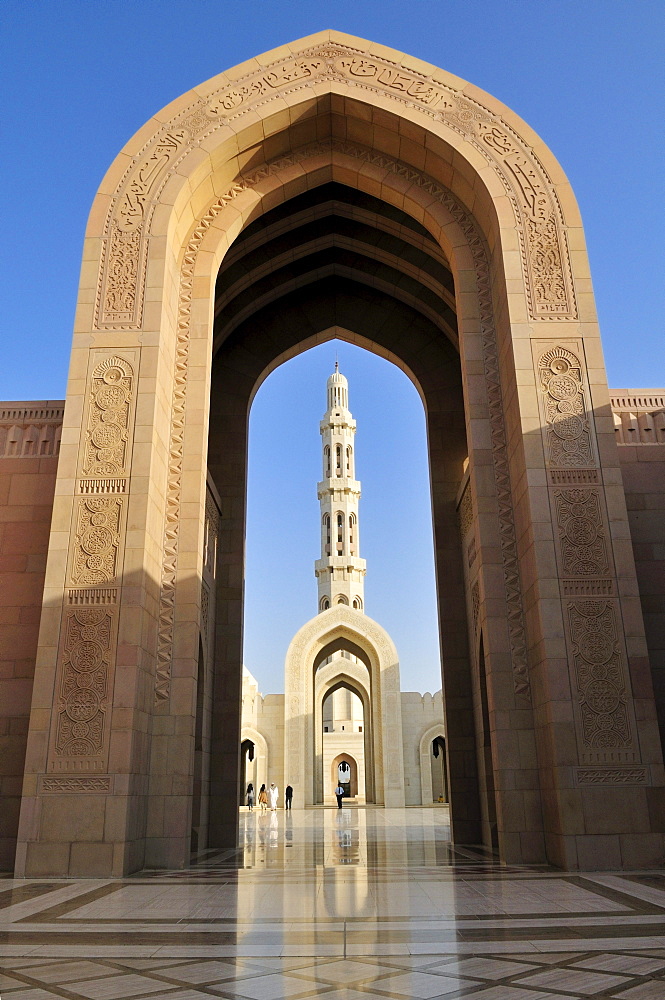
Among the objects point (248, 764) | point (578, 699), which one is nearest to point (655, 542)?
point (578, 699)

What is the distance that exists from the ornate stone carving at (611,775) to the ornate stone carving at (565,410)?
282cm

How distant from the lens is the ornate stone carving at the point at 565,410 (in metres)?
7.84

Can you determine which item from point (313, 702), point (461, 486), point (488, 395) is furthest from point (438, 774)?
point (488, 395)

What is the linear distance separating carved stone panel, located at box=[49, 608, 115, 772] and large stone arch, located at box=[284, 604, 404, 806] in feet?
63.7

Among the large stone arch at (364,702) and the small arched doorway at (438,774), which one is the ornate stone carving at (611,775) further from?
the small arched doorway at (438,774)

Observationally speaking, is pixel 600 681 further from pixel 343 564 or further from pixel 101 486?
pixel 343 564

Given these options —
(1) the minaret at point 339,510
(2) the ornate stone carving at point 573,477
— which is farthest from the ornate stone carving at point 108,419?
(1) the minaret at point 339,510

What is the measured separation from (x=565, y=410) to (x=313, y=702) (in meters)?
20.8

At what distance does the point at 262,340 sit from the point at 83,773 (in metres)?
7.55

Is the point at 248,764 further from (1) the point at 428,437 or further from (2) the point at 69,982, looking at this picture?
(2) the point at 69,982

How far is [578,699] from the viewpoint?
7.04m

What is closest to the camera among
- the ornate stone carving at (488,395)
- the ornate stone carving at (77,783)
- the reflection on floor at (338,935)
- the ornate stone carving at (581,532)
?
the reflection on floor at (338,935)

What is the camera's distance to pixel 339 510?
126 ft

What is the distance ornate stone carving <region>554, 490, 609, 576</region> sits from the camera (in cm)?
745
